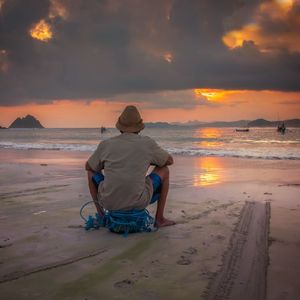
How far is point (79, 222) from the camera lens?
17.8 ft

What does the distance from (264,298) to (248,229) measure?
6.98ft

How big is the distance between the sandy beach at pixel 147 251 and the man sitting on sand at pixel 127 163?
423mm

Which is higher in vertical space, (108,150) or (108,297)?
(108,150)

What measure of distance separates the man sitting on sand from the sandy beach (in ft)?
1.39

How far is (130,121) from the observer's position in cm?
481

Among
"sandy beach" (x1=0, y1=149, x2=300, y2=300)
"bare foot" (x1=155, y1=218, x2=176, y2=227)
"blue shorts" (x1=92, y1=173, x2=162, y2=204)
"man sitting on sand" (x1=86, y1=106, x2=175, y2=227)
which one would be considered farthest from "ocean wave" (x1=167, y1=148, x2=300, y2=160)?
"man sitting on sand" (x1=86, y1=106, x2=175, y2=227)

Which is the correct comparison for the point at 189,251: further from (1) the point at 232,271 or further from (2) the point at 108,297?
(2) the point at 108,297

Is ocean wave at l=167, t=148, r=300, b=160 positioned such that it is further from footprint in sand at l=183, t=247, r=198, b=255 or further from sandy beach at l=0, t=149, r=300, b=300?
footprint in sand at l=183, t=247, r=198, b=255

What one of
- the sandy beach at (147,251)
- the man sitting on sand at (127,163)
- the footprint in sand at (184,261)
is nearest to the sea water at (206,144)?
the sandy beach at (147,251)

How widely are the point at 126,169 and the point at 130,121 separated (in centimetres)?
57

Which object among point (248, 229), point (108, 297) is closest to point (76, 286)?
point (108, 297)

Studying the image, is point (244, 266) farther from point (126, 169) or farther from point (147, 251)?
point (126, 169)

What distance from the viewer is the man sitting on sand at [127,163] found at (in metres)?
4.71

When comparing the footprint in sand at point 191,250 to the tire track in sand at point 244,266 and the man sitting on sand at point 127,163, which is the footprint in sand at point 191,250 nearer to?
the tire track in sand at point 244,266
